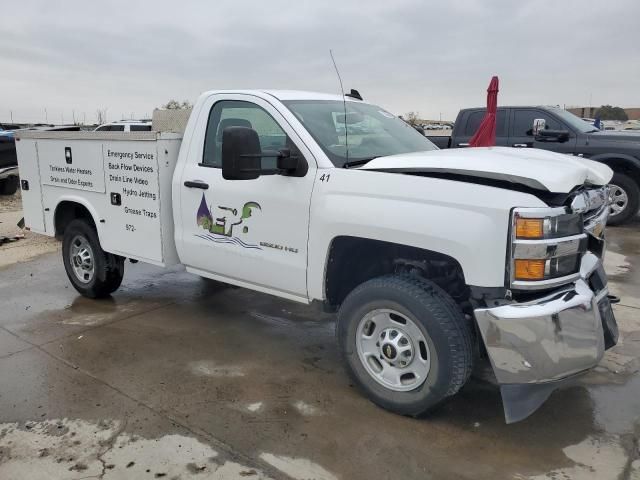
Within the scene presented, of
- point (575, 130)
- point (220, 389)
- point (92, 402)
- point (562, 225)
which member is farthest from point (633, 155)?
point (92, 402)

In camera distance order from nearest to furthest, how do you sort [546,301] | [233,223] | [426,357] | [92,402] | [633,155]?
[546,301]
[426,357]
[92,402]
[233,223]
[633,155]

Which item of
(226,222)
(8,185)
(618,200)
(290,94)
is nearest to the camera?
(226,222)

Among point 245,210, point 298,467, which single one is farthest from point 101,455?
point 245,210

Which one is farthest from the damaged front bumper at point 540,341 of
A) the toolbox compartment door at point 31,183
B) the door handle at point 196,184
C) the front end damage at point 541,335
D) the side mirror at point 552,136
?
the side mirror at point 552,136

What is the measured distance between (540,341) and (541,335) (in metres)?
0.03

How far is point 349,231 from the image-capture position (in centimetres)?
349

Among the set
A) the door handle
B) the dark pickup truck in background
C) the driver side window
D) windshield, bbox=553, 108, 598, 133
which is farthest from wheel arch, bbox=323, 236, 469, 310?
windshield, bbox=553, 108, 598, 133

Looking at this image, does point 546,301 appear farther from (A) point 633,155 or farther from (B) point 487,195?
(A) point 633,155

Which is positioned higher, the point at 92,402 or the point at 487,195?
the point at 487,195

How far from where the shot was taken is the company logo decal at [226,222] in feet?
13.5

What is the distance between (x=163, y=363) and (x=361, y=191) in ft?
6.79

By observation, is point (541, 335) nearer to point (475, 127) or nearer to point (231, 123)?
point (231, 123)

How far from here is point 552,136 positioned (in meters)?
9.40

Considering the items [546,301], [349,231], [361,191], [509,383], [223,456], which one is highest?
[361,191]
